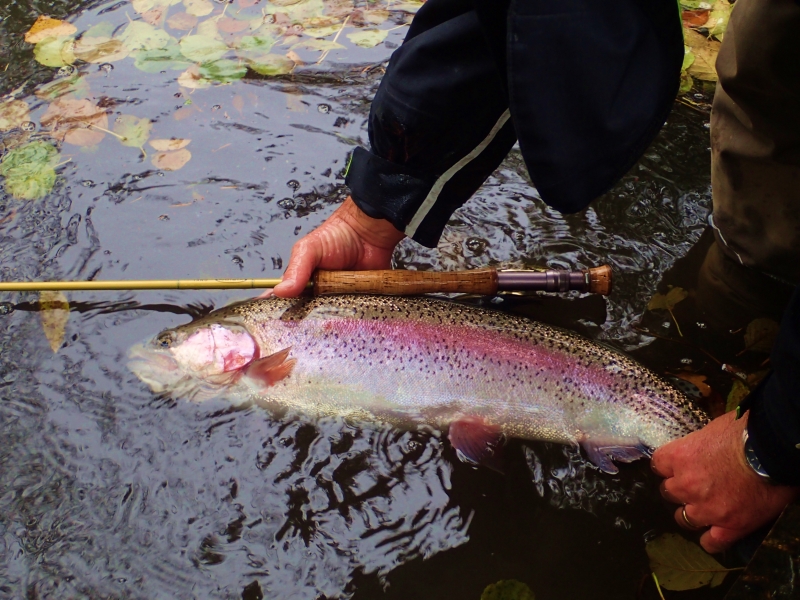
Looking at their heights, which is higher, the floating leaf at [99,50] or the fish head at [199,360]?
the floating leaf at [99,50]

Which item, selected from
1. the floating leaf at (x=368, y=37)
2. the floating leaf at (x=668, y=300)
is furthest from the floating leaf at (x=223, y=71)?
the floating leaf at (x=668, y=300)

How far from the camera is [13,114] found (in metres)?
3.48

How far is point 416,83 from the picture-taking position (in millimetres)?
1897

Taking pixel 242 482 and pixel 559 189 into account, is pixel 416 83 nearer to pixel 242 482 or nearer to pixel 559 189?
pixel 559 189

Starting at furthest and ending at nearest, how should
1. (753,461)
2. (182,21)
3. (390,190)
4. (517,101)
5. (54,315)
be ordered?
(182,21)
(54,315)
(390,190)
(753,461)
(517,101)

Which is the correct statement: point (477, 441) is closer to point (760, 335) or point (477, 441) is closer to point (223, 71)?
point (760, 335)

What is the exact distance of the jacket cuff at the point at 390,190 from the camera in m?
2.11

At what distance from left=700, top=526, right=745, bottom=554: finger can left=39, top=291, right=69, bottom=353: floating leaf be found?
245 centimetres

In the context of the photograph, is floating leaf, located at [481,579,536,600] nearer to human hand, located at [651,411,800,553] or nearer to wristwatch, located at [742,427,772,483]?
human hand, located at [651,411,800,553]

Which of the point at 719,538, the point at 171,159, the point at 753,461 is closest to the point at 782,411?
the point at 753,461

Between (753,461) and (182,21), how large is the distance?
4083 mm

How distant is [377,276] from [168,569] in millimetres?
1206

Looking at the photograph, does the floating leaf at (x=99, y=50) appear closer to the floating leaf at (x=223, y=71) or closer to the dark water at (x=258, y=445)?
the floating leaf at (x=223, y=71)

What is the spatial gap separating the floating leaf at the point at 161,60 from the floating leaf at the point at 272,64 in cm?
39
